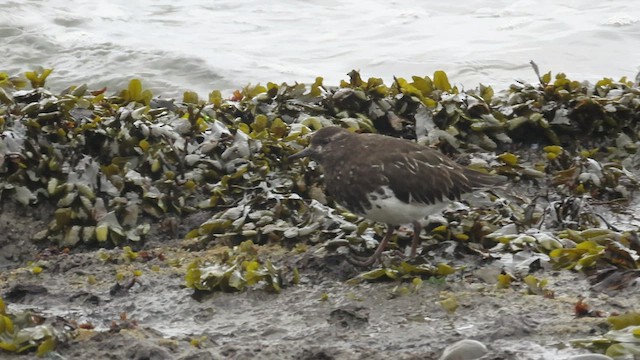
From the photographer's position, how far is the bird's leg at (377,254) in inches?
153

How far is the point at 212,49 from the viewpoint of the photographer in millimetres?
9180

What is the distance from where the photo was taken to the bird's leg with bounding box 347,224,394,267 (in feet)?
12.7

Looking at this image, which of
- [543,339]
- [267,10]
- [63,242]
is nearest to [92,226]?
[63,242]

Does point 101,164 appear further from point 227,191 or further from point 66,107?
point 227,191

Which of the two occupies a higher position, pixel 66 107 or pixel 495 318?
pixel 66 107

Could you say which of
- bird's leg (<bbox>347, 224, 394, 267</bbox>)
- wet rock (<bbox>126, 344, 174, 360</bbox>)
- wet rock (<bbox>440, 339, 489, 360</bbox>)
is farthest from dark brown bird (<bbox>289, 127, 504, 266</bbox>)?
wet rock (<bbox>126, 344, 174, 360</bbox>)

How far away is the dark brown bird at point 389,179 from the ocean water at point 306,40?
425cm

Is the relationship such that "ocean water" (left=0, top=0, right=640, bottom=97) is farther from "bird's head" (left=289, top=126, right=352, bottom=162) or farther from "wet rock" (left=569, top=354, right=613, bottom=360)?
"wet rock" (left=569, top=354, right=613, bottom=360)

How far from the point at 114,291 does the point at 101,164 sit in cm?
118

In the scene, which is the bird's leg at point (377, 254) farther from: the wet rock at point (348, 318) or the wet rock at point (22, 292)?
the wet rock at point (22, 292)

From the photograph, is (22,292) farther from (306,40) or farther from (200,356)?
(306,40)

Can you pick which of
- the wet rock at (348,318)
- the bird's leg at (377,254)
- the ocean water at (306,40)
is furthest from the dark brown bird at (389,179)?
the ocean water at (306,40)

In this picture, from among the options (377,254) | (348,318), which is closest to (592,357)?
(348,318)

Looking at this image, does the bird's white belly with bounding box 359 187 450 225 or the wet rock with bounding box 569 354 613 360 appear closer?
the wet rock with bounding box 569 354 613 360
